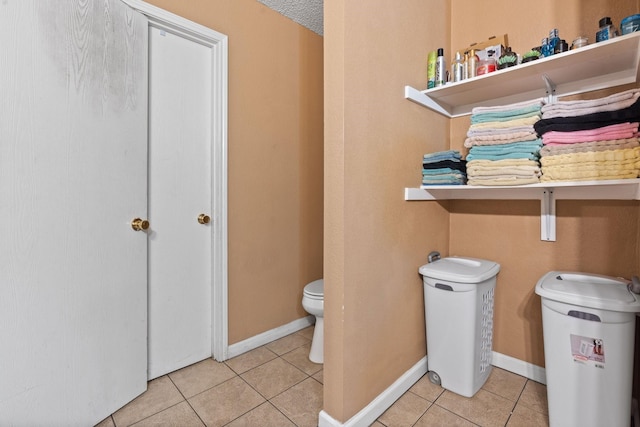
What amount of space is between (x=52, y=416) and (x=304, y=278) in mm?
1551

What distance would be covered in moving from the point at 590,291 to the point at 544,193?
575 millimetres

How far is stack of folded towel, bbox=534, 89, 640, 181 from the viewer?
3.84 feet

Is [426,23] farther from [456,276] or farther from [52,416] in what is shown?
[52,416]

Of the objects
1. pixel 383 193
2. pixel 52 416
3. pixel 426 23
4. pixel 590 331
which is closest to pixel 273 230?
pixel 383 193

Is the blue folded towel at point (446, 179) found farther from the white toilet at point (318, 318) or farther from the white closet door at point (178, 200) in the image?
the white closet door at point (178, 200)

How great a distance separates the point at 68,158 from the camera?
49.4 inches

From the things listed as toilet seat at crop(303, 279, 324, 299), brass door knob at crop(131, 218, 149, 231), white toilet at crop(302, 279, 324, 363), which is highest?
brass door knob at crop(131, 218, 149, 231)

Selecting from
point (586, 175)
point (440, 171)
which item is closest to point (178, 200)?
point (440, 171)

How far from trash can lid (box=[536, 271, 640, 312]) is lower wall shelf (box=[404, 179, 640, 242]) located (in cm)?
27

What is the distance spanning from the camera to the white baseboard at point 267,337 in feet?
6.39

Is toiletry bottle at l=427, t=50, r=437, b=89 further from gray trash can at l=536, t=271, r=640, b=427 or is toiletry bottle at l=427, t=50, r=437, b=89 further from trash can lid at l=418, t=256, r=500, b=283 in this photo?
gray trash can at l=536, t=271, r=640, b=427

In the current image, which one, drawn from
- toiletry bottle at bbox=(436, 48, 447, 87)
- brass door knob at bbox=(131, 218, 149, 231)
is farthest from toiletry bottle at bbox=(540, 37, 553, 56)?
brass door knob at bbox=(131, 218, 149, 231)

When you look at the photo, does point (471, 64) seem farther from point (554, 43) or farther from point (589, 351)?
point (589, 351)

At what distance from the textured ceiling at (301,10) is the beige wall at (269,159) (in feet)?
0.14
